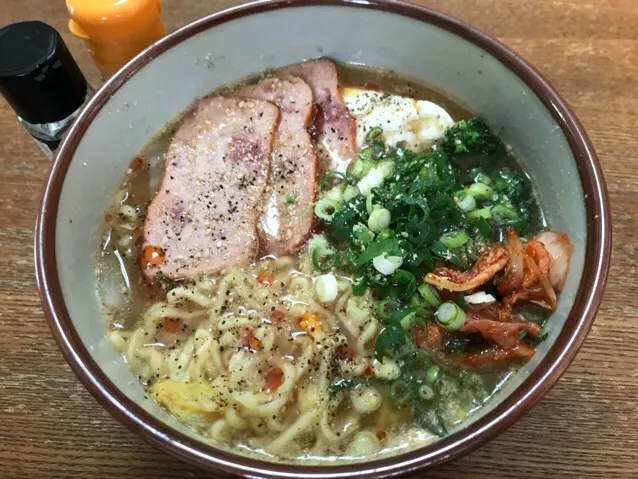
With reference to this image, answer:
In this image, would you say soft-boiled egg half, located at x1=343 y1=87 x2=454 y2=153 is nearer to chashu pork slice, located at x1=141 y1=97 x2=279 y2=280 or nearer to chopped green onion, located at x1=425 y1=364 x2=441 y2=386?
chashu pork slice, located at x1=141 y1=97 x2=279 y2=280

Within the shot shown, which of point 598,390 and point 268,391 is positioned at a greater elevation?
point 598,390

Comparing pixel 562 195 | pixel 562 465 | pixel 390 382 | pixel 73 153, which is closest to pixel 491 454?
pixel 562 465

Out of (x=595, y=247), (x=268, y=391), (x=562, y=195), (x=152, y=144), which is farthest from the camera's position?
(x=152, y=144)

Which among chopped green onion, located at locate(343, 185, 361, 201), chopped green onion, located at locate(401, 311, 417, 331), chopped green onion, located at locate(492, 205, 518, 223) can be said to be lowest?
chopped green onion, located at locate(401, 311, 417, 331)

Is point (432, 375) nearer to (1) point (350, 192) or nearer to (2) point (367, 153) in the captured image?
(1) point (350, 192)

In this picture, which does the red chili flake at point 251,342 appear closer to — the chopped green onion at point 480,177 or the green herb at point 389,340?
the green herb at point 389,340

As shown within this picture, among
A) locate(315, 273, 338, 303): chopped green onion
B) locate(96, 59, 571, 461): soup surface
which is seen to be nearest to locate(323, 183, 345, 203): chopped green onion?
locate(96, 59, 571, 461): soup surface

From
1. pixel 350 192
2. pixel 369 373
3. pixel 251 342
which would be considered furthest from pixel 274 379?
pixel 350 192

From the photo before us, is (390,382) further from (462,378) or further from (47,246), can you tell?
(47,246)
